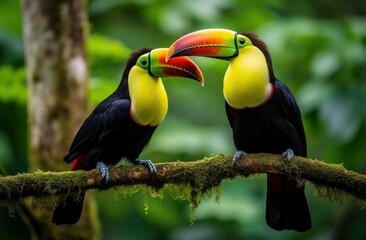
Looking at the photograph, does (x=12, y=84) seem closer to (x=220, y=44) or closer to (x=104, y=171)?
(x=104, y=171)

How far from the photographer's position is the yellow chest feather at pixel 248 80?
4.75m

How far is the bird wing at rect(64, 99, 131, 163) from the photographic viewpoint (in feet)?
16.2

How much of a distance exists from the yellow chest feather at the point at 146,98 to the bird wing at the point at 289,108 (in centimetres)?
77

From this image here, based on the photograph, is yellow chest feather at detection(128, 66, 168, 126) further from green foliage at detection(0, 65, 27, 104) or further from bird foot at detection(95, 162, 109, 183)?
green foliage at detection(0, 65, 27, 104)

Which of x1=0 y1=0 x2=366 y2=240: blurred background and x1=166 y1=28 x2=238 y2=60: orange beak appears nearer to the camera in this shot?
x1=166 y1=28 x2=238 y2=60: orange beak

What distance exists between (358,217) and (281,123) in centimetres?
344

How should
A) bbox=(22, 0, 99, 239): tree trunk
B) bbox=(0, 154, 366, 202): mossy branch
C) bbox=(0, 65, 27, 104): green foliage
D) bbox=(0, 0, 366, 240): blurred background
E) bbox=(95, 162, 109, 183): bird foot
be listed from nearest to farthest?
bbox=(0, 154, 366, 202): mossy branch < bbox=(95, 162, 109, 183): bird foot < bbox=(22, 0, 99, 239): tree trunk < bbox=(0, 65, 27, 104): green foliage < bbox=(0, 0, 366, 240): blurred background

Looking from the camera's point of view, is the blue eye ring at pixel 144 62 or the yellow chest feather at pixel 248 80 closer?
the yellow chest feather at pixel 248 80

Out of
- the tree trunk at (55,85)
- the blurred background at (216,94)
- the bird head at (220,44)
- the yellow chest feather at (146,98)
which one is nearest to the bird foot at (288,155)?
the bird head at (220,44)

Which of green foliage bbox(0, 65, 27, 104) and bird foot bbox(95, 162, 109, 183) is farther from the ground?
green foliage bbox(0, 65, 27, 104)

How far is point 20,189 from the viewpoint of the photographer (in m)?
4.25

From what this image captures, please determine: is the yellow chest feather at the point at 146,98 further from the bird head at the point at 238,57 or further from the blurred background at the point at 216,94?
the blurred background at the point at 216,94

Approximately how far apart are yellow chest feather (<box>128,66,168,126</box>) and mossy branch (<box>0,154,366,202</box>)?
39 centimetres

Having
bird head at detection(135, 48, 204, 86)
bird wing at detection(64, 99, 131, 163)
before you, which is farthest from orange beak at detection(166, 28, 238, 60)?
bird wing at detection(64, 99, 131, 163)
